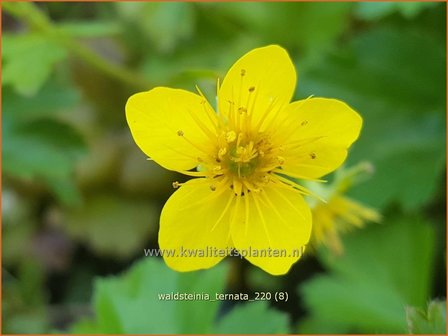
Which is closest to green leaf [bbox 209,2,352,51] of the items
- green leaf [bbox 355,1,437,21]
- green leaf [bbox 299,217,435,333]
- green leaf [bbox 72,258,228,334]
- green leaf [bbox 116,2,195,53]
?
green leaf [bbox 116,2,195,53]

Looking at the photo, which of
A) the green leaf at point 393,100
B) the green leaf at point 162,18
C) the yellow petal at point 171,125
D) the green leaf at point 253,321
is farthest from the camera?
the green leaf at point 162,18

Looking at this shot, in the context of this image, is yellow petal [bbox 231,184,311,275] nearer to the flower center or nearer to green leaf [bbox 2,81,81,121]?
the flower center

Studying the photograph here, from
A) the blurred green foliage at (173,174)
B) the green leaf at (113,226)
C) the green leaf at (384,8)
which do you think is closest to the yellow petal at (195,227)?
the blurred green foliage at (173,174)

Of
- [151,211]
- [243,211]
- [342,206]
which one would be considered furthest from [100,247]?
[243,211]

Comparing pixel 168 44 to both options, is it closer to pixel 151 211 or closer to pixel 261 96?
pixel 151 211

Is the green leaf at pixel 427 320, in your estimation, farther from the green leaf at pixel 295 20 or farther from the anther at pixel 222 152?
the green leaf at pixel 295 20

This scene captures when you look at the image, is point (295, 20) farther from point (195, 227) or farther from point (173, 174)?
point (195, 227)
